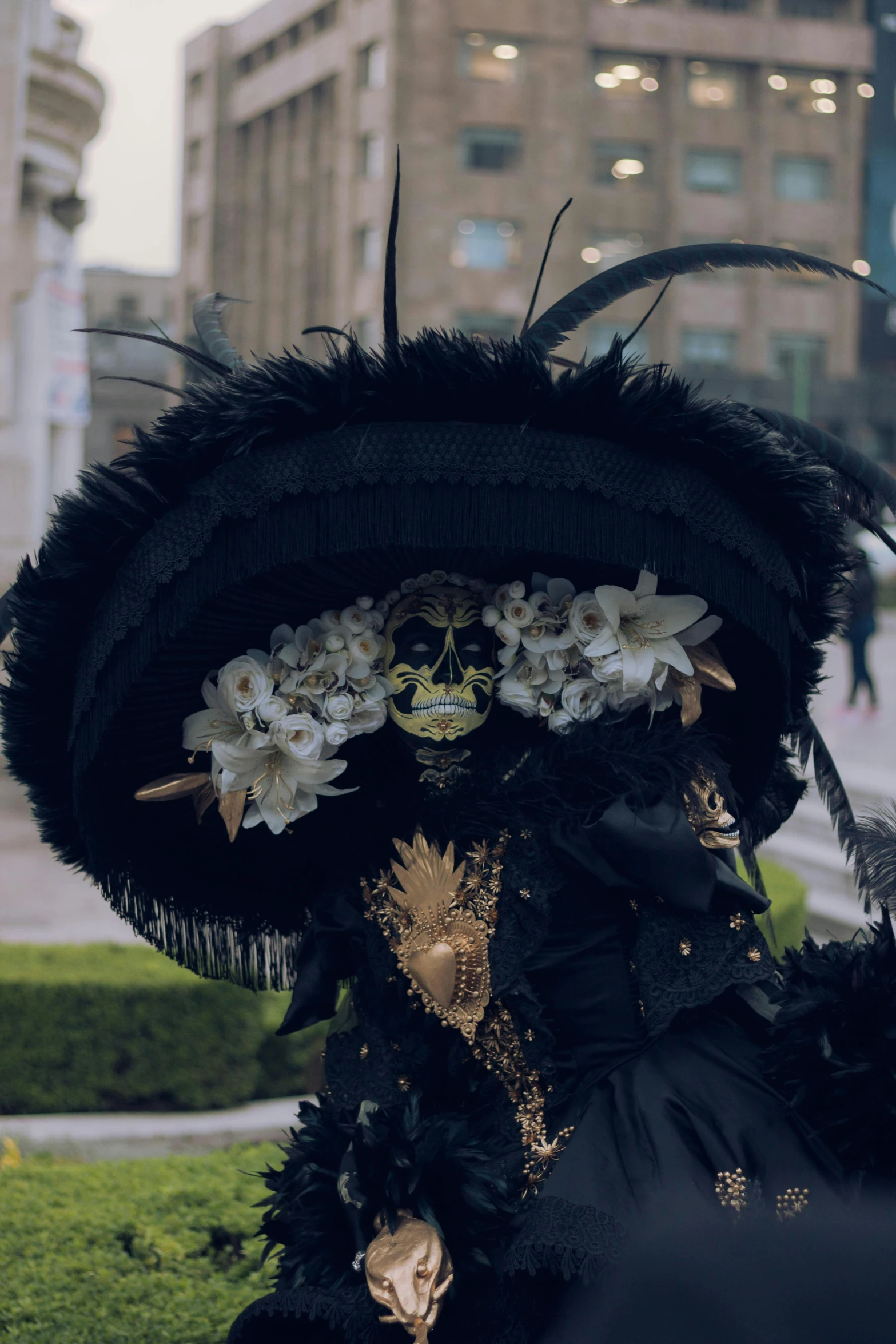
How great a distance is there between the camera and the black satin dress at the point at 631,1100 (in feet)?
7.75

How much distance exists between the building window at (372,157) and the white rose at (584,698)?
45682 millimetres

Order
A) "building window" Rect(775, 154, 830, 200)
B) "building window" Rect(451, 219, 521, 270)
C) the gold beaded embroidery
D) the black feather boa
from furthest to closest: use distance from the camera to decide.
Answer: "building window" Rect(775, 154, 830, 200) < "building window" Rect(451, 219, 521, 270) < the black feather boa < the gold beaded embroidery

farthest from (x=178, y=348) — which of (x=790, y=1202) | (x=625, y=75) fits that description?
(x=625, y=75)

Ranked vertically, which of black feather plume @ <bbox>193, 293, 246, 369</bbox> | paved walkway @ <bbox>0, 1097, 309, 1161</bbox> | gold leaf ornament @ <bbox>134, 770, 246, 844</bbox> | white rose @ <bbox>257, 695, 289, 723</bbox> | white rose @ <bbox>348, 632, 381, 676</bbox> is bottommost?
paved walkway @ <bbox>0, 1097, 309, 1161</bbox>

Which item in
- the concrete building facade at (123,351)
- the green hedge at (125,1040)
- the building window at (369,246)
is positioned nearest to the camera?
the green hedge at (125,1040)

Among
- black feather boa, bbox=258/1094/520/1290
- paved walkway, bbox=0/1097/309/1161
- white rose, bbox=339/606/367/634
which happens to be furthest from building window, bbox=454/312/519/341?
black feather boa, bbox=258/1094/520/1290

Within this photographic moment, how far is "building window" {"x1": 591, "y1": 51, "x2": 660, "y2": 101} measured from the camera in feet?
151

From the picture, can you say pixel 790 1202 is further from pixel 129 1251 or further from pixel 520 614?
pixel 129 1251

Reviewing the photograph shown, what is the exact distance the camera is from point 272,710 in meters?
2.80

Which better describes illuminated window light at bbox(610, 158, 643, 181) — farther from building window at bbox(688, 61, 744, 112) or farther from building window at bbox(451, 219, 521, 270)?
building window at bbox(451, 219, 521, 270)

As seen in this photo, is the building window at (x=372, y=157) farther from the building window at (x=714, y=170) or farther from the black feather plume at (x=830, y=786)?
the black feather plume at (x=830, y=786)

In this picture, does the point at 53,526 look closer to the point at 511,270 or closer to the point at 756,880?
the point at 756,880

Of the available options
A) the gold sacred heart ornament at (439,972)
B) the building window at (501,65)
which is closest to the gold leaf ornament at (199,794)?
the gold sacred heart ornament at (439,972)

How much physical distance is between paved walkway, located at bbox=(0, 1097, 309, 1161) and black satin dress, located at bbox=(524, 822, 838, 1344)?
287 cm
